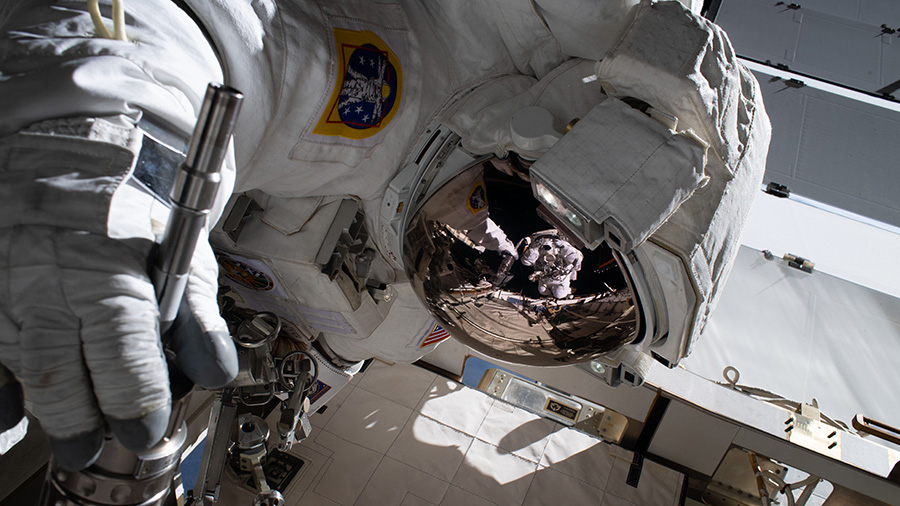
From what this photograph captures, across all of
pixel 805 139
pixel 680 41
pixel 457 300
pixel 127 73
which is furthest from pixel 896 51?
pixel 127 73

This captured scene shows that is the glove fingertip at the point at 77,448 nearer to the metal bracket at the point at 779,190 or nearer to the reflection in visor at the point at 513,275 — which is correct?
the reflection in visor at the point at 513,275

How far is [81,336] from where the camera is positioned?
54cm

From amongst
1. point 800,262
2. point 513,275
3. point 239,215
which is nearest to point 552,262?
point 513,275

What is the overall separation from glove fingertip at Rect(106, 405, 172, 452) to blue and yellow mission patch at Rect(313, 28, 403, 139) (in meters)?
0.56

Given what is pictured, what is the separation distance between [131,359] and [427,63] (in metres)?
0.80

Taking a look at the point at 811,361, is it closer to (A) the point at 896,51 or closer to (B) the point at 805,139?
(B) the point at 805,139

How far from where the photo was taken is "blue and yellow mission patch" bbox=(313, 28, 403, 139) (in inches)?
38.9

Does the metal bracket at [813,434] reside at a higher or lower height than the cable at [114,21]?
lower

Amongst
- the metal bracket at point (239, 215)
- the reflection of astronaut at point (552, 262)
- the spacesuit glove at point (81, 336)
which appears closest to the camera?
the spacesuit glove at point (81, 336)

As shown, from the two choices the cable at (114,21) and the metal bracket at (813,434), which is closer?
the cable at (114,21)

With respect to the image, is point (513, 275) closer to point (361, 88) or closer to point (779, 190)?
point (361, 88)

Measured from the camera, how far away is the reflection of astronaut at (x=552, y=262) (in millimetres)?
1001

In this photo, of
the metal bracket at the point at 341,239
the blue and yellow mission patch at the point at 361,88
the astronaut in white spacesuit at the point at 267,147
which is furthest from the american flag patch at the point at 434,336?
the blue and yellow mission patch at the point at 361,88

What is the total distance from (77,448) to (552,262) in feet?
2.37
